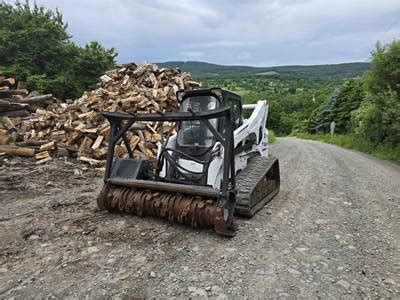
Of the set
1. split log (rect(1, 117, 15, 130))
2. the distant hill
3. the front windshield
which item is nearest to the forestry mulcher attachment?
the front windshield

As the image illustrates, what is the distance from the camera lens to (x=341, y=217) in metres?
5.82

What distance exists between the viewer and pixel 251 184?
579 cm

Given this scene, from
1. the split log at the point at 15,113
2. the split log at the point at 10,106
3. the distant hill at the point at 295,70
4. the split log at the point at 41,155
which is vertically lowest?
the distant hill at the point at 295,70

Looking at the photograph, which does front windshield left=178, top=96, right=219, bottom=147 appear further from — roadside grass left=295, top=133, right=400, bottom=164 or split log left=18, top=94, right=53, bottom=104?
roadside grass left=295, top=133, right=400, bottom=164

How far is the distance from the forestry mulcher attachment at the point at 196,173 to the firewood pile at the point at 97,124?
3079 millimetres

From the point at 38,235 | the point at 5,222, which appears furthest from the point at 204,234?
the point at 5,222

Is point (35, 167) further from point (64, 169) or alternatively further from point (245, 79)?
point (245, 79)

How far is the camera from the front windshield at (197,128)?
5.89 metres

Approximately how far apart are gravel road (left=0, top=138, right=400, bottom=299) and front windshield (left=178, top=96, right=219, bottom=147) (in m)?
1.35

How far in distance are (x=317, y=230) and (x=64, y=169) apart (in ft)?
19.6

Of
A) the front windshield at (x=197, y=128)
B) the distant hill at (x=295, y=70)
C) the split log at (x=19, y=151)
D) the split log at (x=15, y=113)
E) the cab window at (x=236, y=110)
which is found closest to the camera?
the front windshield at (x=197, y=128)

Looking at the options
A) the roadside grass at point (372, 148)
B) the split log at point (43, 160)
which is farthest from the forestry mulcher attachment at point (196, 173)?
the roadside grass at point (372, 148)

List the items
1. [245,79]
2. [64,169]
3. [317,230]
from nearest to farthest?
[317,230], [64,169], [245,79]

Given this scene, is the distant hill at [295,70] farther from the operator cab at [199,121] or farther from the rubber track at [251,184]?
the operator cab at [199,121]
